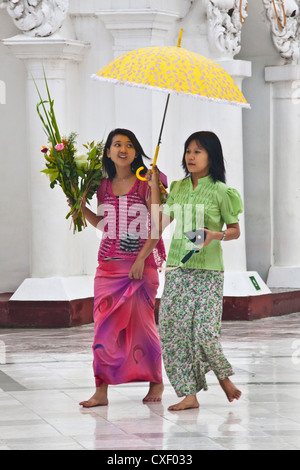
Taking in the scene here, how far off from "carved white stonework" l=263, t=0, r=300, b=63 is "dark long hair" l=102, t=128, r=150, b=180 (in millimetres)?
6652

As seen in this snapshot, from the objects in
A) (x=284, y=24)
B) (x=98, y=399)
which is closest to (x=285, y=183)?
(x=284, y=24)

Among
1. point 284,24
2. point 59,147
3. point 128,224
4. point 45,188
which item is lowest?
point 128,224

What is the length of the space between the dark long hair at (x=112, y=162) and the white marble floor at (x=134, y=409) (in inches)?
61.1

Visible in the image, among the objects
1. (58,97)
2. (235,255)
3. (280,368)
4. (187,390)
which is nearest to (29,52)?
(58,97)

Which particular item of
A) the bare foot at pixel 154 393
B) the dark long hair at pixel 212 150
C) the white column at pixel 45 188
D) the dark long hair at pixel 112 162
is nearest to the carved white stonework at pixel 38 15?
the white column at pixel 45 188

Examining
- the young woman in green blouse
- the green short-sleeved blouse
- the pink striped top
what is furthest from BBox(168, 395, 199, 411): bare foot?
the pink striped top

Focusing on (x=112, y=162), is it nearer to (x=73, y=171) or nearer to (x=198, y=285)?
(x=73, y=171)

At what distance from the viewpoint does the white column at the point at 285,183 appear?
14953 mm

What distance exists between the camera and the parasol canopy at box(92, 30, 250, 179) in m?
7.72

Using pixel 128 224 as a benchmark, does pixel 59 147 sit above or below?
above

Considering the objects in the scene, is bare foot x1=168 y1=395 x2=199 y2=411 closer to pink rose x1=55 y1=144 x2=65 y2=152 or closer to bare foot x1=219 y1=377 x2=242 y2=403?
bare foot x1=219 y1=377 x2=242 y2=403

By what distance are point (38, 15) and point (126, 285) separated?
4.85m

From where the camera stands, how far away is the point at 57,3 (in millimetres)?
12234

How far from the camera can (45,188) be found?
1245 cm
